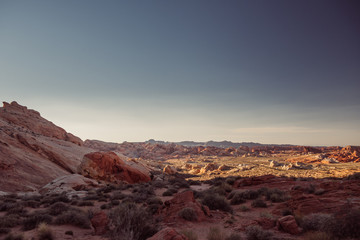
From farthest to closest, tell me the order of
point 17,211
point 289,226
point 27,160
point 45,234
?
point 27,160, point 17,211, point 289,226, point 45,234

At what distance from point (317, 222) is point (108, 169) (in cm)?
2300

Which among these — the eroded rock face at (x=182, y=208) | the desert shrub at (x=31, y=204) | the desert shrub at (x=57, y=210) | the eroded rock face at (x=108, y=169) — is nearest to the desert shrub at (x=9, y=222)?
the desert shrub at (x=57, y=210)

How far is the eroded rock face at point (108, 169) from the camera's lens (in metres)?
22.9

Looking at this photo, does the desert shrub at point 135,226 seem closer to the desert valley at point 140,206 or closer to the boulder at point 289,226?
the desert valley at point 140,206

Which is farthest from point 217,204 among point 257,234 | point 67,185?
point 67,185

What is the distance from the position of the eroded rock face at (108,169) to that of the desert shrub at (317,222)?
21.6m

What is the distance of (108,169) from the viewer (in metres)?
24.5

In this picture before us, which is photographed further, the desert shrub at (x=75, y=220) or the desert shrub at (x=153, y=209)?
the desert shrub at (x=153, y=209)

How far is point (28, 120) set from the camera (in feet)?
112

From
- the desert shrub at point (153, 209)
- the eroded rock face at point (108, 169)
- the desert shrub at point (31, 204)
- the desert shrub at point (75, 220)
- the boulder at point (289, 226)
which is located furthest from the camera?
the eroded rock face at point (108, 169)

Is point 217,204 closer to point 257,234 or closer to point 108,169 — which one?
point 257,234

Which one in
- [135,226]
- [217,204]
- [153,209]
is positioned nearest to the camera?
[135,226]

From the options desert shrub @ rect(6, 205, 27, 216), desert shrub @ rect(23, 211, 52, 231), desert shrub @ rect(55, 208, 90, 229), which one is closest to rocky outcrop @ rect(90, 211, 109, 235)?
desert shrub @ rect(55, 208, 90, 229)

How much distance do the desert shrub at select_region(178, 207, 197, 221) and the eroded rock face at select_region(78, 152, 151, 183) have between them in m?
17.3
